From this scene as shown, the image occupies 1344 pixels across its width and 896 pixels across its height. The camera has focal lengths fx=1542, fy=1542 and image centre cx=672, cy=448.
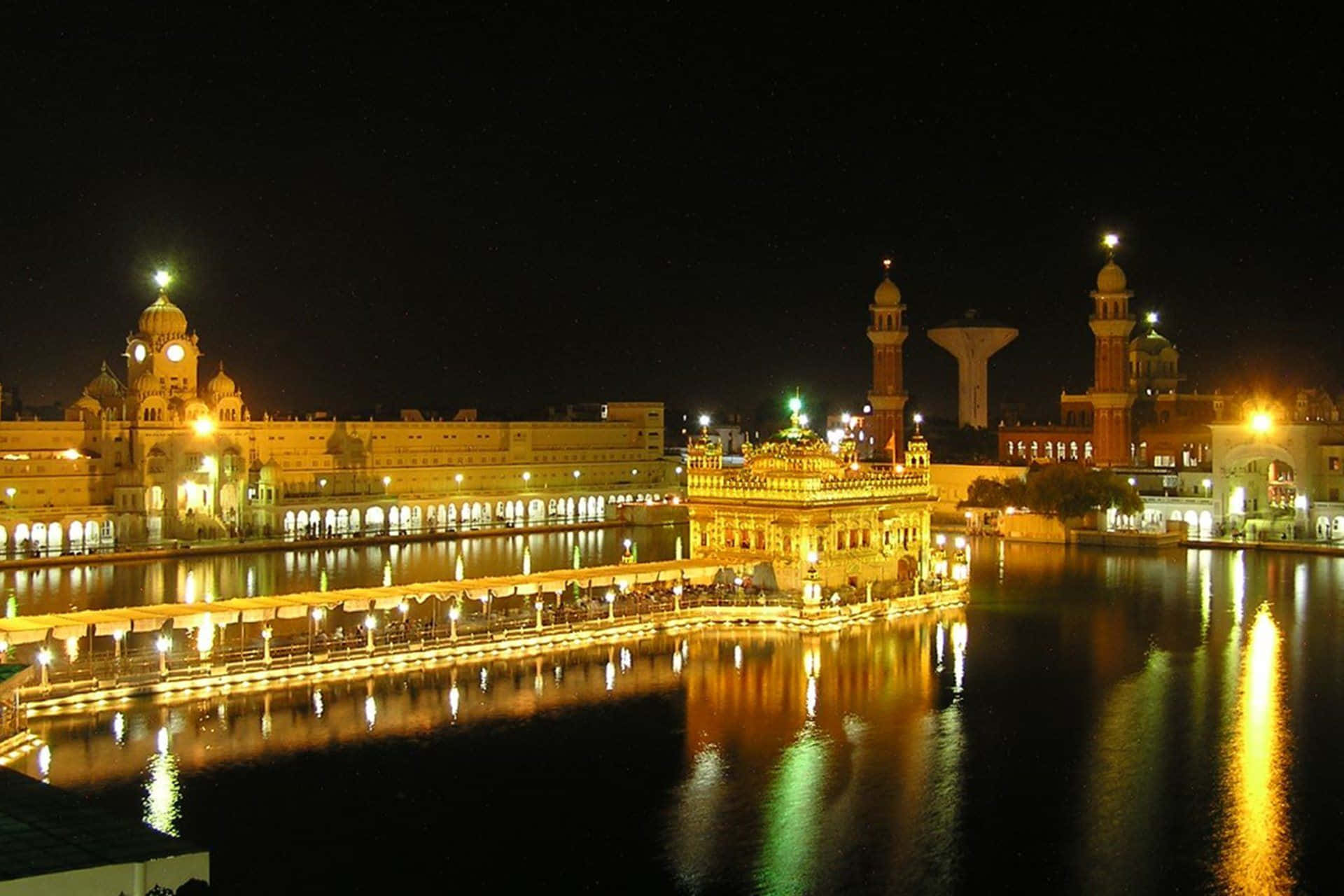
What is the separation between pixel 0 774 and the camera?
11.0 metres

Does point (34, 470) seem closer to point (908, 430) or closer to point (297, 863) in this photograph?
point (297, 863)

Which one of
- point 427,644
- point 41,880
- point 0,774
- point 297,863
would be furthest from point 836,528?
point 41,880

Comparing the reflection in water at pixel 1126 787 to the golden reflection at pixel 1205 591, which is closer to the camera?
the reflection in water at pixel 1126 787

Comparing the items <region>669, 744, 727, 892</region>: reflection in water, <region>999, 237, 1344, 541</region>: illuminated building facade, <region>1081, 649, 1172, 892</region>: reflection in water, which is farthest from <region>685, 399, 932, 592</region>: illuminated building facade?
<region>999, 237, 1344, 541</region>: illuminated building facade

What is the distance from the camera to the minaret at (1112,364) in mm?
46938

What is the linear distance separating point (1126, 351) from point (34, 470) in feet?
103

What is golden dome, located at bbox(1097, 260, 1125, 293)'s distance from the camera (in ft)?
154

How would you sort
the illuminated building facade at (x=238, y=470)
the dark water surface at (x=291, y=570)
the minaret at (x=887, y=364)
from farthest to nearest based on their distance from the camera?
1. the minaret at (x=887, y=364)
2. the illuminated building facade at (x=238, y=470)
3. the dark water surface at (x=291, y=570)

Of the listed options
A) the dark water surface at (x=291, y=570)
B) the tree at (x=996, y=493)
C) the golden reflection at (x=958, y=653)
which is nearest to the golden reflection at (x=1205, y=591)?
the golden reflection at (x=958, y=653)

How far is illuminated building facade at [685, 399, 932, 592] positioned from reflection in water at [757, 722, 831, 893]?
874 centimetres

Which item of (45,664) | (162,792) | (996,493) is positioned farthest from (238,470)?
(162,792)

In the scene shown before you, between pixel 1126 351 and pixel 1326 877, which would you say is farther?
pixel 1126 351

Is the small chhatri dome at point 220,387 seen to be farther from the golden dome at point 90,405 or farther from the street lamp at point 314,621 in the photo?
the street lamp at point 314,621

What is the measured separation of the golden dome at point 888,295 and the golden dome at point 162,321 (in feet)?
73.9
